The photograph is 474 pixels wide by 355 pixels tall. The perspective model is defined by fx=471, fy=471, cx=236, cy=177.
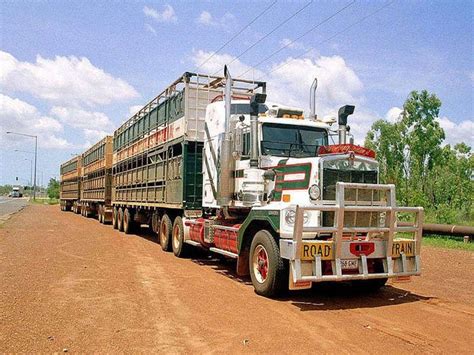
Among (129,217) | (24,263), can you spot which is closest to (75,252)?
(24,263)

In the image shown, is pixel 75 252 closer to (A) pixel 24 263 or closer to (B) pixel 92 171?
(A) pixel 24 263

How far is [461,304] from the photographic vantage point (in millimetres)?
7277

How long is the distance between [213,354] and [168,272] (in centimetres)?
512

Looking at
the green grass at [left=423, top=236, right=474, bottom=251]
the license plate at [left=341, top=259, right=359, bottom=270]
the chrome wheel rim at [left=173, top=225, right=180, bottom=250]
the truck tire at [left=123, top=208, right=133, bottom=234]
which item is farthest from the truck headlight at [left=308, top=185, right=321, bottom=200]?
the truck tire at [left=123, top=208, right=133, bottom=234]

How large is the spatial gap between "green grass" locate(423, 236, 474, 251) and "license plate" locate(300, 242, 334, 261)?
385 inches

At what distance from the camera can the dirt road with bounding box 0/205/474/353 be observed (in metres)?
5.11

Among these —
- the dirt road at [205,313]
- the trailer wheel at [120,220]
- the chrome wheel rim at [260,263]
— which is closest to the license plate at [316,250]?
the dirt road at [205,313]

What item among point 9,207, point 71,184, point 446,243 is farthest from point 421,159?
point 9,207

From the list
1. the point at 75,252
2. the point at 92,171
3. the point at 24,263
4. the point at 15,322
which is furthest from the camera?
the point at 92,171

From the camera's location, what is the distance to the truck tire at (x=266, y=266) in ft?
23.7

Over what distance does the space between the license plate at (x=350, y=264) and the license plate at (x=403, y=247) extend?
751 mm

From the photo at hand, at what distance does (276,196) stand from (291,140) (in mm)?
1340

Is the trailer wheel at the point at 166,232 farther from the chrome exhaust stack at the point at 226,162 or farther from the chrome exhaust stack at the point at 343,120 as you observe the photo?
the chrome exhaust stack at the point at 343,120

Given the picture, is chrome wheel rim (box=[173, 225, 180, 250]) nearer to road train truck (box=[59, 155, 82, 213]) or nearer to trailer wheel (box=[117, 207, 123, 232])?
trailer wheel (box=[117, 207, 123, 232])
